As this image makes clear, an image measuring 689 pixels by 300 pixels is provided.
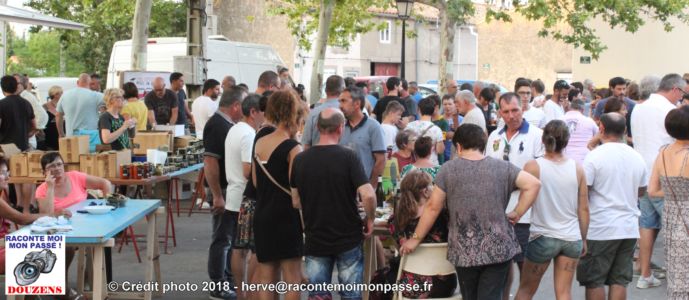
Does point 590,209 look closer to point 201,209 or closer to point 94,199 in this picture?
point 94,199

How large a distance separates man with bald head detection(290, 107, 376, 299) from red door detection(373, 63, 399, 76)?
1750 inches

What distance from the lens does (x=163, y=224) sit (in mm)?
12320

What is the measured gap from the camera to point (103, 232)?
645cm

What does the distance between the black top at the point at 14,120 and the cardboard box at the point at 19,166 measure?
257 cm

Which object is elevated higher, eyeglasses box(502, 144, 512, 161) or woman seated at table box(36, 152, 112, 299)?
eyeglasses box(502, 144, 512, 161)

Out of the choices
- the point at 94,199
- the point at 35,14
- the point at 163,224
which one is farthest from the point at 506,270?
the point at 35,14

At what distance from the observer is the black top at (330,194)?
592cm

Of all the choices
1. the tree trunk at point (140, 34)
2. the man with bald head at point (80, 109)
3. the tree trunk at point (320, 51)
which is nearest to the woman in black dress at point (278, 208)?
the man with bald head at point (80, 109)

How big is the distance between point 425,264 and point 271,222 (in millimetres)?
1091

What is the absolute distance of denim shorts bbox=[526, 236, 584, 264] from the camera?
6.37m

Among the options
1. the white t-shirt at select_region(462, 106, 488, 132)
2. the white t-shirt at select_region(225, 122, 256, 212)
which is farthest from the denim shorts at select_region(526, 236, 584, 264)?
the white t-shirt at select_region(462, 106, 488, 132)

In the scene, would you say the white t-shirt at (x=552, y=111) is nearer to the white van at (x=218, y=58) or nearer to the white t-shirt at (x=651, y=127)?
the white t-shirt at (x=651, y=127)

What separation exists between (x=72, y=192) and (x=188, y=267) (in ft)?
7.10

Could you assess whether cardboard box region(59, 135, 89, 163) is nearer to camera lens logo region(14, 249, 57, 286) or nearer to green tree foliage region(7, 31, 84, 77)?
camera lens logo region(14, 249, 57, 286)
